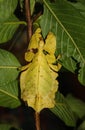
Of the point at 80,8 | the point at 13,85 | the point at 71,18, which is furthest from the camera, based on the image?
the point at 13,85

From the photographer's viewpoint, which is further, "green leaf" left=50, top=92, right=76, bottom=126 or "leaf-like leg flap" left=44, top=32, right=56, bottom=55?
"green leaf" left=50, top=92, right=76, bottom=126

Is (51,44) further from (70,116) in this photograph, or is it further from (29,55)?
(70,116)

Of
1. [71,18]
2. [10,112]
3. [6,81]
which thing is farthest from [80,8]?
[10,112]

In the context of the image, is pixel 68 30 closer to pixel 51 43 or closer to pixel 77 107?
pixel 51 43

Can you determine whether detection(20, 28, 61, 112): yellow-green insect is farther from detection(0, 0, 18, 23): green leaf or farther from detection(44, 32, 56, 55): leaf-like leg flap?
detection(0, 0, 18, 23): green leaf

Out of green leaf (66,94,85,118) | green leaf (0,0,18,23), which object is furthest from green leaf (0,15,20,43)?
green leaf (66,94,85,118)

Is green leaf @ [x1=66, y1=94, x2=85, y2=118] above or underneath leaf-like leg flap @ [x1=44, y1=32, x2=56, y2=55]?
underneath

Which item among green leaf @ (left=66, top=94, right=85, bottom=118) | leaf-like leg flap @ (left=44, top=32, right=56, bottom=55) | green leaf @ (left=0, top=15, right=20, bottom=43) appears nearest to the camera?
leaf-like leg flap @ (left=44, top=32, right=56, bottom=55)
